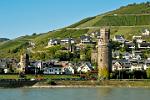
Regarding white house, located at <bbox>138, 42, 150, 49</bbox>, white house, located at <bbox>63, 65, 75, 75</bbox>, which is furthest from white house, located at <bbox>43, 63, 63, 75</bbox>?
white house, located at <bbox>138, 42, 150, 49</bbox>

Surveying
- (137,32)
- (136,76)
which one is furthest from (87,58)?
(137,32)

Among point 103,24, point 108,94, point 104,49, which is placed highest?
point 103,24

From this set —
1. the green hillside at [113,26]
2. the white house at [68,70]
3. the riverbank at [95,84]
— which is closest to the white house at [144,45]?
the green hillside at [113,26]

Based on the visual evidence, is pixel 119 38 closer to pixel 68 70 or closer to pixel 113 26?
pixel 113 26

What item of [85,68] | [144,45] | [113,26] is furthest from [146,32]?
[85,68]

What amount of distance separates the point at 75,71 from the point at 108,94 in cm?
3635

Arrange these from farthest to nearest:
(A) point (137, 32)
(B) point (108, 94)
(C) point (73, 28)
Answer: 1. (C) point (73, 28)
2. (A) point (137, 32)
3. (B) point (108, 94)

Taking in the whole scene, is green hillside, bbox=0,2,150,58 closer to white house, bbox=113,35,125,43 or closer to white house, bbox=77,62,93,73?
white house, bbox=113,35,125,43

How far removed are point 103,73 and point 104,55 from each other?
10.8 feet

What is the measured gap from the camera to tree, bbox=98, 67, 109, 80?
Result: 8619cm

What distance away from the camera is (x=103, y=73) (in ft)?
287

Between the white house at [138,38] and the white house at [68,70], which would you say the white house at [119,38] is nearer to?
the white house at [138,38]

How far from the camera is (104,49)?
89312mm

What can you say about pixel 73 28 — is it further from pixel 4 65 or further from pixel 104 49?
pixel 104 49
